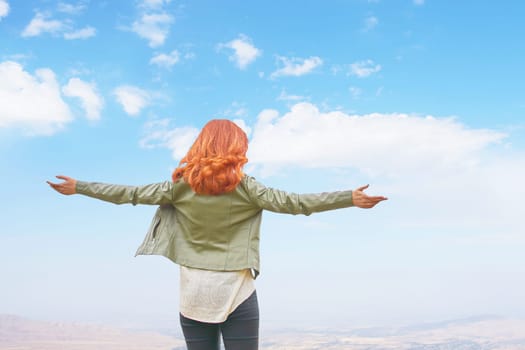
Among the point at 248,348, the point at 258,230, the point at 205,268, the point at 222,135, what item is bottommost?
the point at 248,348

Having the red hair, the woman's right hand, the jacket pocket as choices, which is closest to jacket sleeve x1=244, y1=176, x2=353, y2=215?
the red hair

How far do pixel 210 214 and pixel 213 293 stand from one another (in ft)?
1.94

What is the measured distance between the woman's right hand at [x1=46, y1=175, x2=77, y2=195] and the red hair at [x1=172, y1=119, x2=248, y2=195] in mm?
966

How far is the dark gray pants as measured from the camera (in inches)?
171

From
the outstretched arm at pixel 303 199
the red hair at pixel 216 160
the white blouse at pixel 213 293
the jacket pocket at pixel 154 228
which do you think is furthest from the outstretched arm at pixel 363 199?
the jacket pocket at pixel 154 228

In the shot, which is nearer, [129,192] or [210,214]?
[210,214]

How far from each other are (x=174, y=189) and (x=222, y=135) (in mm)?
581

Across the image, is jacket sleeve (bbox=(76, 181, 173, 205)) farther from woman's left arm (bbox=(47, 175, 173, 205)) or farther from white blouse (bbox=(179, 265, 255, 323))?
white blouse (bbox=(179, 265, 255, 323))

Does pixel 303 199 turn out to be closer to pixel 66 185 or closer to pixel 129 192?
pixel 129 192

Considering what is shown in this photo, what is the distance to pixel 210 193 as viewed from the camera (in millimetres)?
4414

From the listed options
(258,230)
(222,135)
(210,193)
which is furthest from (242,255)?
(222,135)

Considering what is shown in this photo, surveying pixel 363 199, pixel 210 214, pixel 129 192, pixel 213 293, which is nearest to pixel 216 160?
pixel 210 214

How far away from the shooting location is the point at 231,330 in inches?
173

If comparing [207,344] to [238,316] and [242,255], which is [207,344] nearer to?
[238,316]
